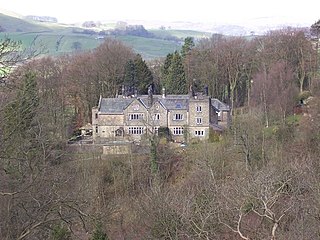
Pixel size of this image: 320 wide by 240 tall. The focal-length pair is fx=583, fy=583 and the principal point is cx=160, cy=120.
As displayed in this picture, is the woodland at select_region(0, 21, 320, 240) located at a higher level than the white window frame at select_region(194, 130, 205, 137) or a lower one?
higher

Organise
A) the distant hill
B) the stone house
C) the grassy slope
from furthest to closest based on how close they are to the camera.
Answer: the distant hill < the grassy slope < the stone house

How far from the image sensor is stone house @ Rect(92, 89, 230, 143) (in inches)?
1271

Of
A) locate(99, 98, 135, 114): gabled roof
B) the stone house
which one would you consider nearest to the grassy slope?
locate(99, 98, 135, 114): gabled roof

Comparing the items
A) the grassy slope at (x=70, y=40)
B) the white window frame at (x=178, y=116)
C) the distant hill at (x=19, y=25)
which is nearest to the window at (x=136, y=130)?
the white window frame at (x=178, y=116)

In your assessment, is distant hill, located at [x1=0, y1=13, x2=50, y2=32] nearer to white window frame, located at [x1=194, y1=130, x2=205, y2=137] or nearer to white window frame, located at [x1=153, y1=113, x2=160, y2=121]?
white window frame, located at [x1=153, y1=113, x2=160, y2=121]

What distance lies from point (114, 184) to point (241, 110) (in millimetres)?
15091

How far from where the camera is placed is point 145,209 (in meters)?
17.3

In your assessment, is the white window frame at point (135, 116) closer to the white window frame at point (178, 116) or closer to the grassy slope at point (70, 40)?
the white window frame at point (178, 116)

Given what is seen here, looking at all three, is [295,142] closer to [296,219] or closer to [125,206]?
[125,206]

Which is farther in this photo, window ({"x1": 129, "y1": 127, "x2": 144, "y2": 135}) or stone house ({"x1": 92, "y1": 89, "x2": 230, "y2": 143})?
window ({"x1": 129, "y1": 127, "x2": 144, "y2": 135})

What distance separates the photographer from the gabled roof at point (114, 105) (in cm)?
3269

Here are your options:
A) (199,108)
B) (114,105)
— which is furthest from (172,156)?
(114,105)

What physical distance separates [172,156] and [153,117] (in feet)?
18.3

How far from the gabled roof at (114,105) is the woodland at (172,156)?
2152 mm
